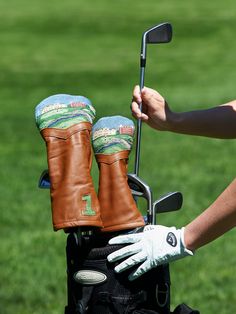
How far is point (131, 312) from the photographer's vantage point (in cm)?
412

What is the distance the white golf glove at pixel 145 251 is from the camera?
161 inches

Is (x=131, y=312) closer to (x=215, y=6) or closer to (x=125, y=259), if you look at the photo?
(x=125, y=259)

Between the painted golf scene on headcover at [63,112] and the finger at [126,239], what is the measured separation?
1.59ft

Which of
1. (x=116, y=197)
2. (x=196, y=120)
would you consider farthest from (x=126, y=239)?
(x=196, y=120)

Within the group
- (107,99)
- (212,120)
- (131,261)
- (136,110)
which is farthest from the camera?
(107,99)

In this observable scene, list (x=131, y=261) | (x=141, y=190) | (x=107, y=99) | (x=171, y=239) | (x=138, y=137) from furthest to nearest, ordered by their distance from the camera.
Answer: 1. (x=107, y=99)
2. (x=138, y=137)
3. (x=141, y=190)
4. (x=171, y=239)
5. (x=131, y=261)

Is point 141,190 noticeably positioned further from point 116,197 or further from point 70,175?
point 70,175

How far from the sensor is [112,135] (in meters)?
4.25

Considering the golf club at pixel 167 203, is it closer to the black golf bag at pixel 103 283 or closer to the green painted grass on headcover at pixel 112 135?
the black golf bag at pixel 103 283

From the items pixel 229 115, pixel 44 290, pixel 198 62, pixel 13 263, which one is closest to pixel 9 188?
pixel 13 263

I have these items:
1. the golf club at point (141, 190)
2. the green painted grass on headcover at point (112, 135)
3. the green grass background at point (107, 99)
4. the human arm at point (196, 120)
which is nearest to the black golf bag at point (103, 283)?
the golf club at point (141, 190)

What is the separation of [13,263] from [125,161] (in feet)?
11.3

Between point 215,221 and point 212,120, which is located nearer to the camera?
point 215,221

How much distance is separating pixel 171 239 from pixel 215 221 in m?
0.19
